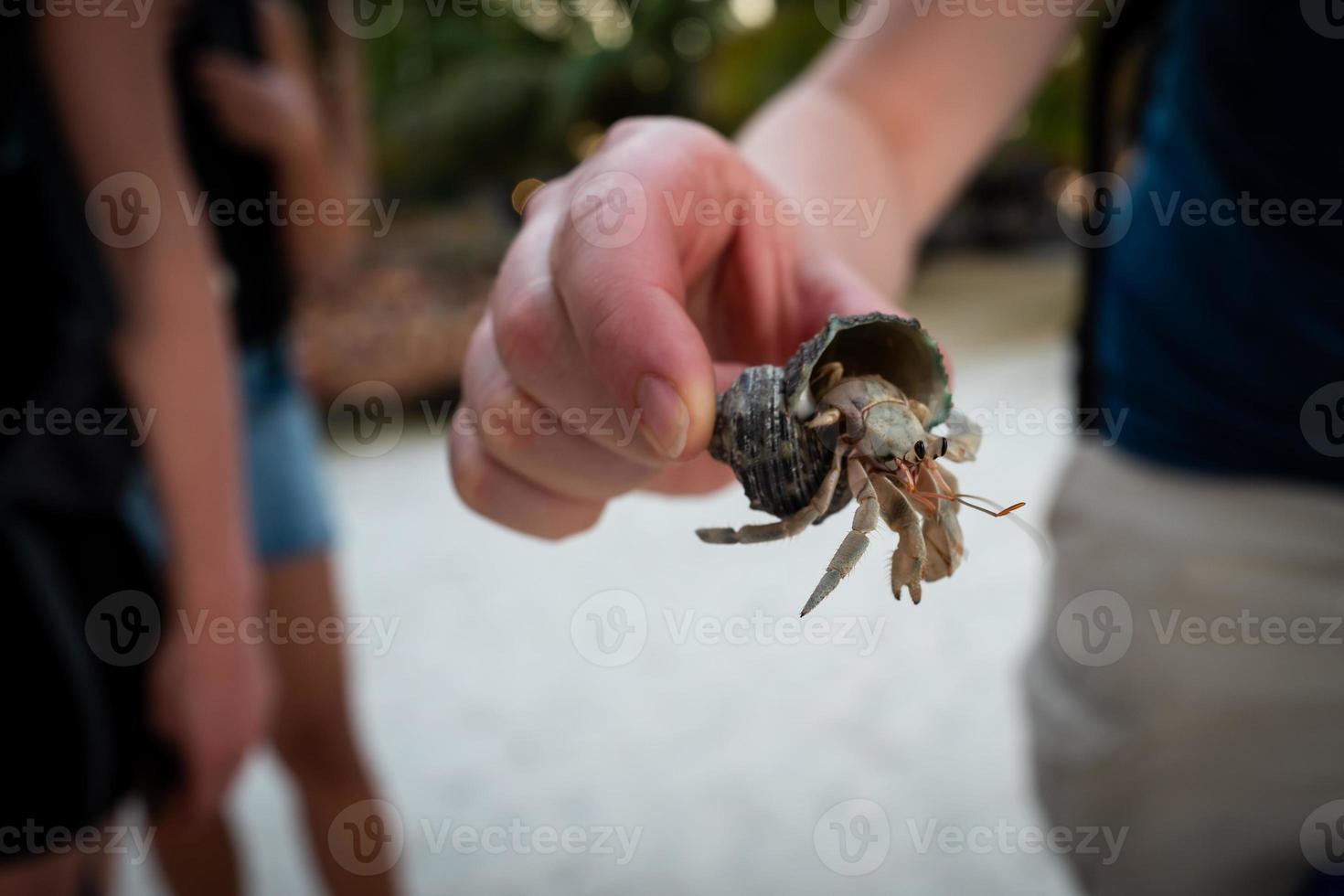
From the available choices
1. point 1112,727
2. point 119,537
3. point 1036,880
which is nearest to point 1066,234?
point 1036,880

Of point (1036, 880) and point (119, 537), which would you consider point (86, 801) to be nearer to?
point (119, 537)

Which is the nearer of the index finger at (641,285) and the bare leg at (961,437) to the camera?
the index finger at (641,285)
